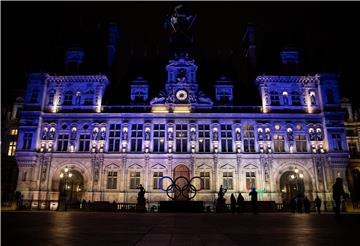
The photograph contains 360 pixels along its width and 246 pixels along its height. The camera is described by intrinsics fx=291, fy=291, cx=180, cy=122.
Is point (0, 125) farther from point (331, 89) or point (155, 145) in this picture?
point (331, 89)

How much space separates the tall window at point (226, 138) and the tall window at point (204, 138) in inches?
64.2

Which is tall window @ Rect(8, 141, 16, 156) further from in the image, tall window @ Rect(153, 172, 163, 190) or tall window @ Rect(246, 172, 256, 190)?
tall window @ Rect(246, 172, 256, 190)

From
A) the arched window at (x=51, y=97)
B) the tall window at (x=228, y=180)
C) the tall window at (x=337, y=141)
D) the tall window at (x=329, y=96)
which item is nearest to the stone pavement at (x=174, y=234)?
the tall window at (x=228, y=180)

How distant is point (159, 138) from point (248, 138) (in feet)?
33.4

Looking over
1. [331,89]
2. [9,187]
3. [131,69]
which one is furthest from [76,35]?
[331,89]

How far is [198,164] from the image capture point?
3222 centimetres

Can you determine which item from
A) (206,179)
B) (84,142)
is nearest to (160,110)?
(84,142)

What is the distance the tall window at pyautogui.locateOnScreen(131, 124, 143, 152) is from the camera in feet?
109

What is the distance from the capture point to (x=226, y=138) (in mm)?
33219

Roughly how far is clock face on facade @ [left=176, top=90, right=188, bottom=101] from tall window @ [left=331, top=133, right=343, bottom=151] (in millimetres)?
17367

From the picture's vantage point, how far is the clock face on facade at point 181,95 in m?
34.6

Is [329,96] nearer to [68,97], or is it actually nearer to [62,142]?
[68,97]

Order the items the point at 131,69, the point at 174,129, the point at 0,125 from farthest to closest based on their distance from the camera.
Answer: the point at 131,69 → the point at 0,125 → the point at 174,129

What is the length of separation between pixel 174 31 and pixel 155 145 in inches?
655
